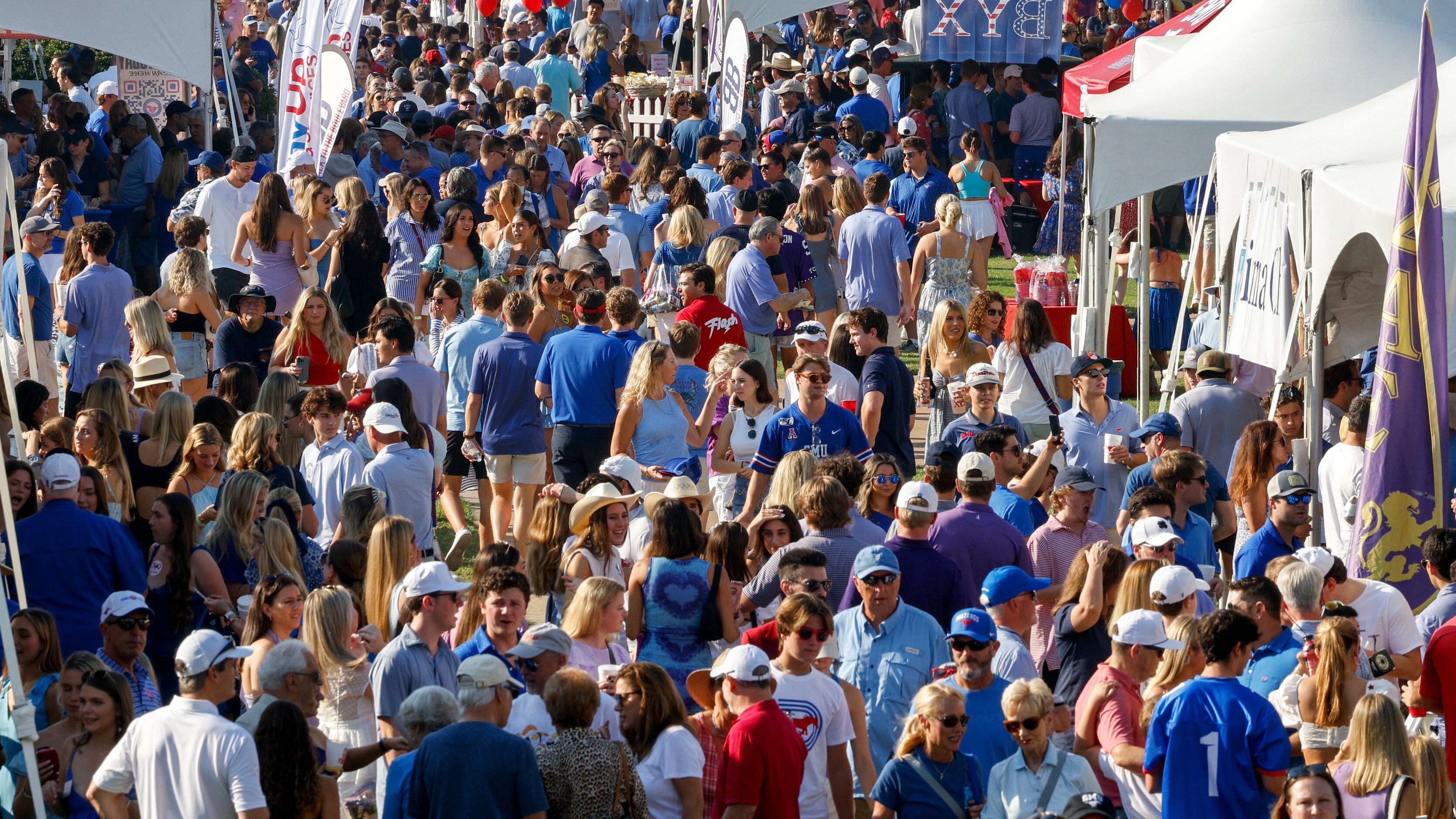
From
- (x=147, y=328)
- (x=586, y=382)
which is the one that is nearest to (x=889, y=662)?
(x=586, y=382)

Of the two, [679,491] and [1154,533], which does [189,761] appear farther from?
[1154,533]

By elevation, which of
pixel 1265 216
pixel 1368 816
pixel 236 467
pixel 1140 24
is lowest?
pixel 1368 816

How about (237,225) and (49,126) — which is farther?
(49,126)

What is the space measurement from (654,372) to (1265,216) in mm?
3114

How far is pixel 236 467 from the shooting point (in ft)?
24.6

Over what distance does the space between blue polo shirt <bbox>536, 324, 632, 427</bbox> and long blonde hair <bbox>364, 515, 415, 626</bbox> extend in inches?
94.8

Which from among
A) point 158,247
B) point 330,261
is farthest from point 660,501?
point 158,247

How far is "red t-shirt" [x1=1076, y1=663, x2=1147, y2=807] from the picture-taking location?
18.3 feet

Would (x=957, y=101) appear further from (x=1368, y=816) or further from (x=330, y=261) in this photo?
(x=1368, y=816)

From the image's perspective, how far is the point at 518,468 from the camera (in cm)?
940

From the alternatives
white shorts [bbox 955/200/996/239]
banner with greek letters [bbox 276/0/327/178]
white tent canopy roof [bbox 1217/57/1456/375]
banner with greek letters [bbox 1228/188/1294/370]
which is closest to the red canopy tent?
white shorts [bbox 955/200/996/239]

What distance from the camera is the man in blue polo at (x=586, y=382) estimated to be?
29.4 ft

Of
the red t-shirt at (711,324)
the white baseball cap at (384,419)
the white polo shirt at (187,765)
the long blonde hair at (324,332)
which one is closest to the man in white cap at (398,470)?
the white baseball cap at (384,419)

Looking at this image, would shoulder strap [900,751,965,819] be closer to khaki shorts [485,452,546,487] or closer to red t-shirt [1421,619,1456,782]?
red t-shirt [1421,619,1456,782]
